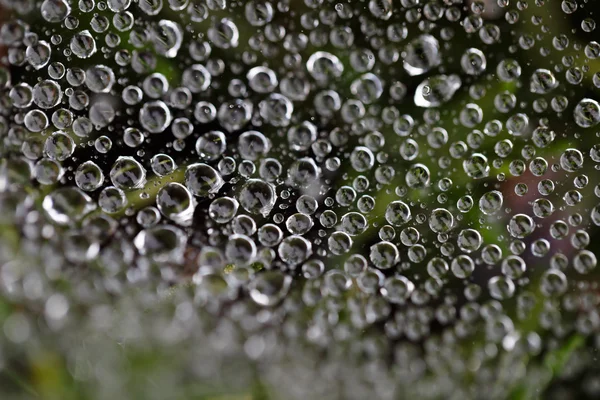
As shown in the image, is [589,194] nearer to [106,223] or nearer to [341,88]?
[341,88]

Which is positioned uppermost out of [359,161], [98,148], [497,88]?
[497,88]

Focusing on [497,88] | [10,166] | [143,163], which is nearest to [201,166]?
[143,163]

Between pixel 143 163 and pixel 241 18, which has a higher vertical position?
pixel 241 18

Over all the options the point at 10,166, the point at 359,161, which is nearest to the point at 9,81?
the point at 10,166

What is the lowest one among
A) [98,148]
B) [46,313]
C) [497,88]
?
[46,313]

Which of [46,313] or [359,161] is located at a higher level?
[359,161]

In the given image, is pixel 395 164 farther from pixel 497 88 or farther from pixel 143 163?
pixel 143 163
